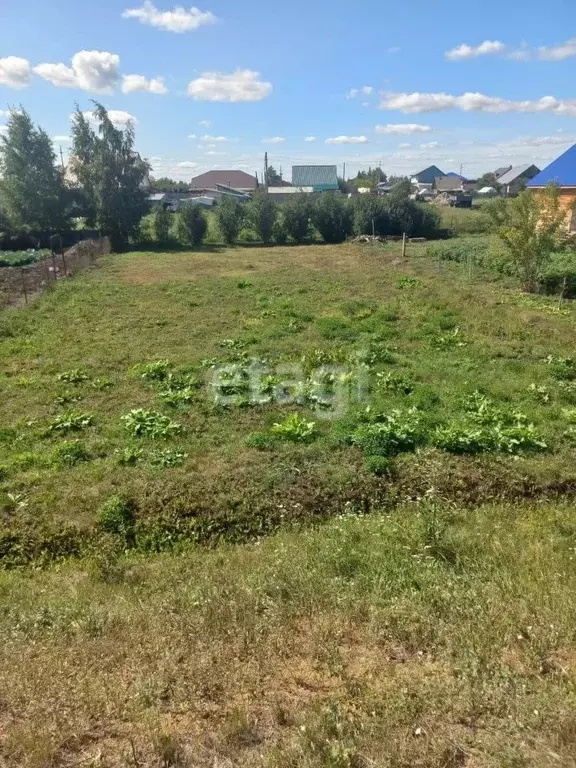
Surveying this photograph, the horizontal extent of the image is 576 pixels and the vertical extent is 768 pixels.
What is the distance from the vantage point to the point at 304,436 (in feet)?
23.8

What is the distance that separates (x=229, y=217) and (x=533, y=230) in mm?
20882

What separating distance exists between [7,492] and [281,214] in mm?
30299

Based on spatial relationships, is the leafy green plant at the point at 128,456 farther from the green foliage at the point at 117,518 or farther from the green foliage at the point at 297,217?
the green foliage at the point at 297,217

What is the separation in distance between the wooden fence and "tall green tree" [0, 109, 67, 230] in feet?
25.4

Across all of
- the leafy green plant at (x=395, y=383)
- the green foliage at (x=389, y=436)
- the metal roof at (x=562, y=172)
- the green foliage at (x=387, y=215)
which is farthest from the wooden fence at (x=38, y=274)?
the metal roof at (x=562, y=172)

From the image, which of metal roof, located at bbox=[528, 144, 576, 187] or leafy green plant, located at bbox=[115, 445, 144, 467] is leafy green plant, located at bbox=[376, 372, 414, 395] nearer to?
leafy green plant, located at bbox=[115, 445, 144, 467]

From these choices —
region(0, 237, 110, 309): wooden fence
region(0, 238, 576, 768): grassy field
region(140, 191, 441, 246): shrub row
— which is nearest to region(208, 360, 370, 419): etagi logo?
region(0, 238, 576, 768): grassy field

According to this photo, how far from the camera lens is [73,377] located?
31.1 ft

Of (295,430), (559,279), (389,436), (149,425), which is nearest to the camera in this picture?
(389,436)

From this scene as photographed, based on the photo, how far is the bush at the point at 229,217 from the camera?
33000 mm

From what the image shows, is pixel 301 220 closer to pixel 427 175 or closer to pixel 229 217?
pixel 229 217

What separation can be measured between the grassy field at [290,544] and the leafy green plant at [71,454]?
0.10ft

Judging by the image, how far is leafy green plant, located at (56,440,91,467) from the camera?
6766mm

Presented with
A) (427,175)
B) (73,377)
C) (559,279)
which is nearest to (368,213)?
(559,279)
